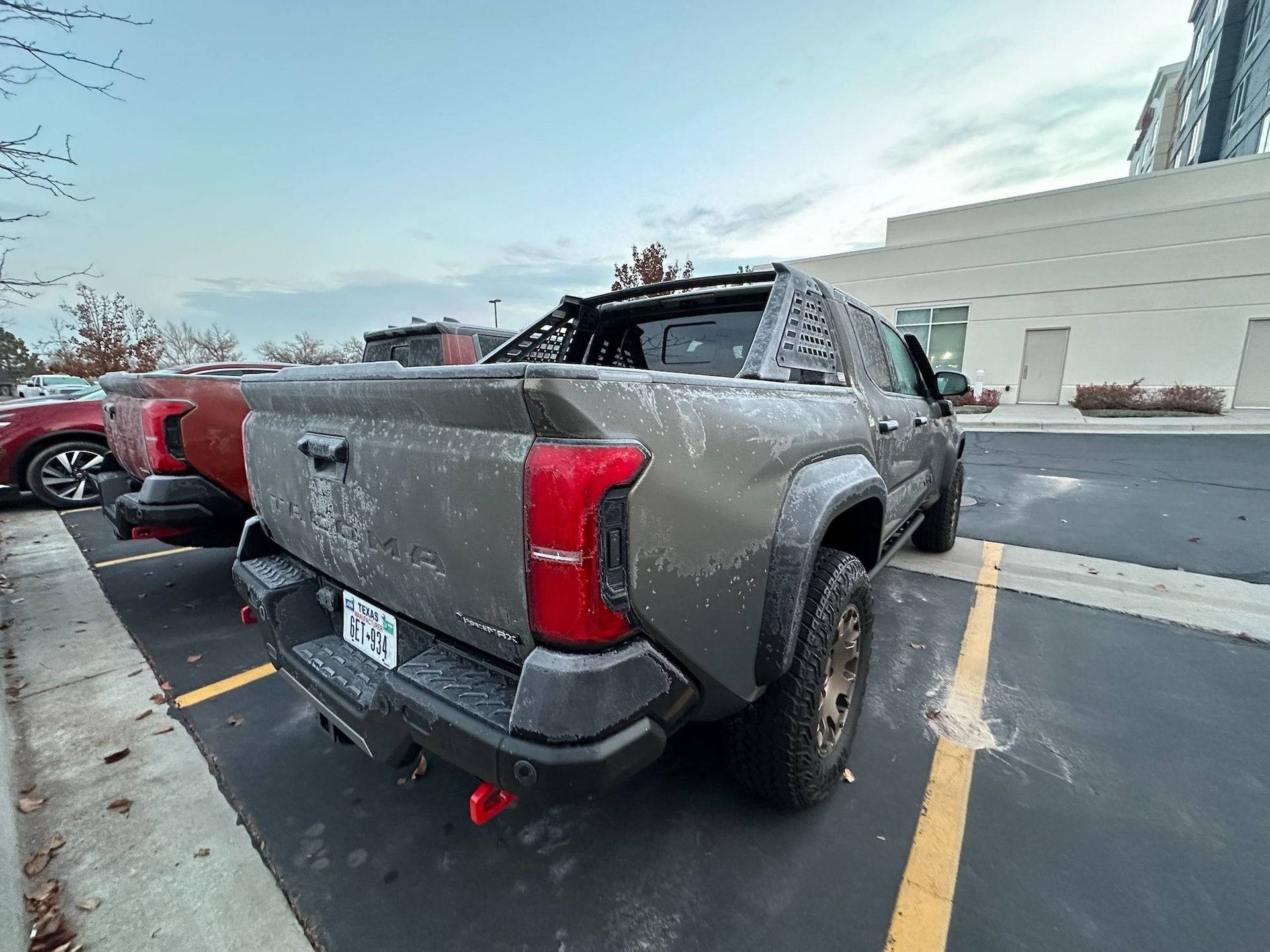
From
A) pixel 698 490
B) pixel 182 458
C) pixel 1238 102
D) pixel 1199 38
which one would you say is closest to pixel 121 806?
pixel 182 458

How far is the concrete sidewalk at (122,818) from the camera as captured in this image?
1.65m

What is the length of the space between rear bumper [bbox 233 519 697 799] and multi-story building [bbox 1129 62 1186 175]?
50671 millimetres

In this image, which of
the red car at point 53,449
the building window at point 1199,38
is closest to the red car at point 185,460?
the red car at point 53,449

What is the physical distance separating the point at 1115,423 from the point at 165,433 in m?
18.6

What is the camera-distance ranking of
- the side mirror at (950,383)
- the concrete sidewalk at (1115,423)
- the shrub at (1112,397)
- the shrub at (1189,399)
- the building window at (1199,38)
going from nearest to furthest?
1. the side mirror at (950,383)
2. the concrete sidewalk at (1115,423)
3. the shrub at (1189,399)
4. the shrub at (1112,397)
5. the building window at (1199,38)

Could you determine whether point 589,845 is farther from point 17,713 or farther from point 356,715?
point 17,713

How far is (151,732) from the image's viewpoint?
2.57 m

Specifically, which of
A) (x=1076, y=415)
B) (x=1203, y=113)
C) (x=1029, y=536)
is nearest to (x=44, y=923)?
(x=1029, y=536)

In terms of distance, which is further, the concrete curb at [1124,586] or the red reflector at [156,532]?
the concrete curb at [1124,586]

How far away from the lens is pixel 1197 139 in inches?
1146

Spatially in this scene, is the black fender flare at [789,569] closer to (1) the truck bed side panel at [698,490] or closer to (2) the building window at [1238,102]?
(1) the truck bed side panel at [698,490]

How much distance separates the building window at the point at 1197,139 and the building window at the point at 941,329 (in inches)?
838

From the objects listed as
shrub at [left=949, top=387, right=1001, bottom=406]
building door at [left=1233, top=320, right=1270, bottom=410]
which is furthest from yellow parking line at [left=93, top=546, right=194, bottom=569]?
building door at [left=1233, top=320, right=1270, bottom=410]

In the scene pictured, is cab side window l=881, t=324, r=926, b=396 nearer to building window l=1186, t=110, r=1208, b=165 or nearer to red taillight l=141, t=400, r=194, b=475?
red taillight l=141, t=400, r=194, b=475
